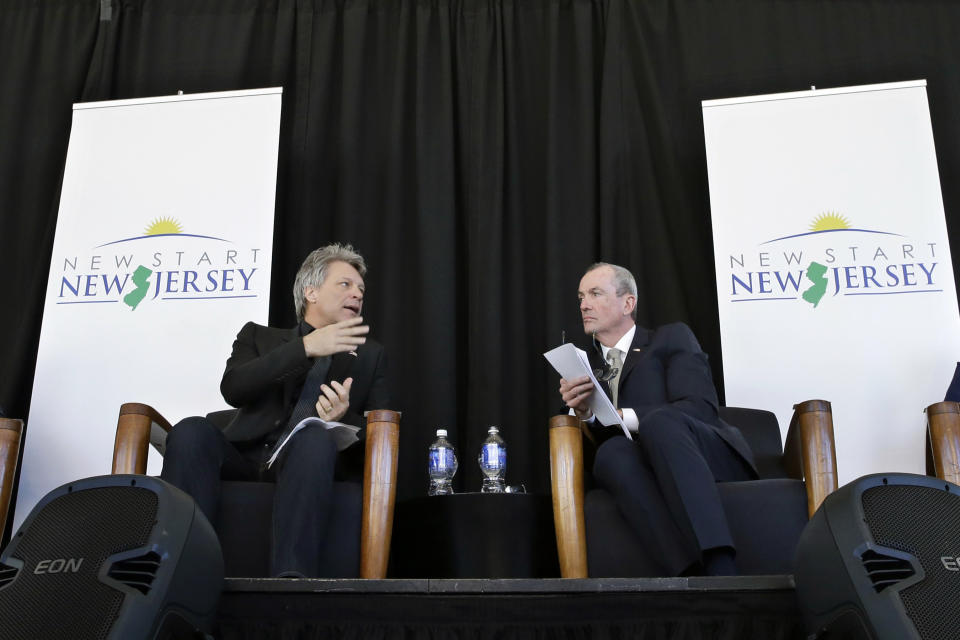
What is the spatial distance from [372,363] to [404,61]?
173cm

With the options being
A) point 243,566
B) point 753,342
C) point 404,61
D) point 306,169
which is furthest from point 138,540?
point 404,61

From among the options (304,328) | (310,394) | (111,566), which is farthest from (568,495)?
(111,566)

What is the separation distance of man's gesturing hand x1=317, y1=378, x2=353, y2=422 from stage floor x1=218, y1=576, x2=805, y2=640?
97 centimetres

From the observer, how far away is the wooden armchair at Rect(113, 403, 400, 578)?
8.03ft

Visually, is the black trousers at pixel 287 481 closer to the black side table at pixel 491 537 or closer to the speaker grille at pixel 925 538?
the black side table at pixel 491 537

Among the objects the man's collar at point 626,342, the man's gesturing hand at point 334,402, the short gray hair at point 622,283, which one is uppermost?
the short gray hair at point 622,283

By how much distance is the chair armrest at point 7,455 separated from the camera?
2750mm

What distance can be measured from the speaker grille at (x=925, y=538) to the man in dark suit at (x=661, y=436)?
2.54ft

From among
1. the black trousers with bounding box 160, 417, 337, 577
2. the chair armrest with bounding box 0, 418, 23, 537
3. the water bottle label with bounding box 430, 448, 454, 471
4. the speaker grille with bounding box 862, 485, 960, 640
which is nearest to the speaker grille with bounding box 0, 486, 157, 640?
the black trousers with bounding box 160, 417, 337, 577

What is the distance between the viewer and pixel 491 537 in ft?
8.56

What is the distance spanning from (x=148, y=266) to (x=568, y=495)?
195 centimetres

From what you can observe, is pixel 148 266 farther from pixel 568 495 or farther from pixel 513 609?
pixel 513 609

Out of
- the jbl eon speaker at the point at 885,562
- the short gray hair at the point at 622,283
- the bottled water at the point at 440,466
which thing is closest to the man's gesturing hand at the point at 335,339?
the bottled water at the point at 440,466

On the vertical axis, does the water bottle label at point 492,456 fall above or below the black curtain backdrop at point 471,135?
below
